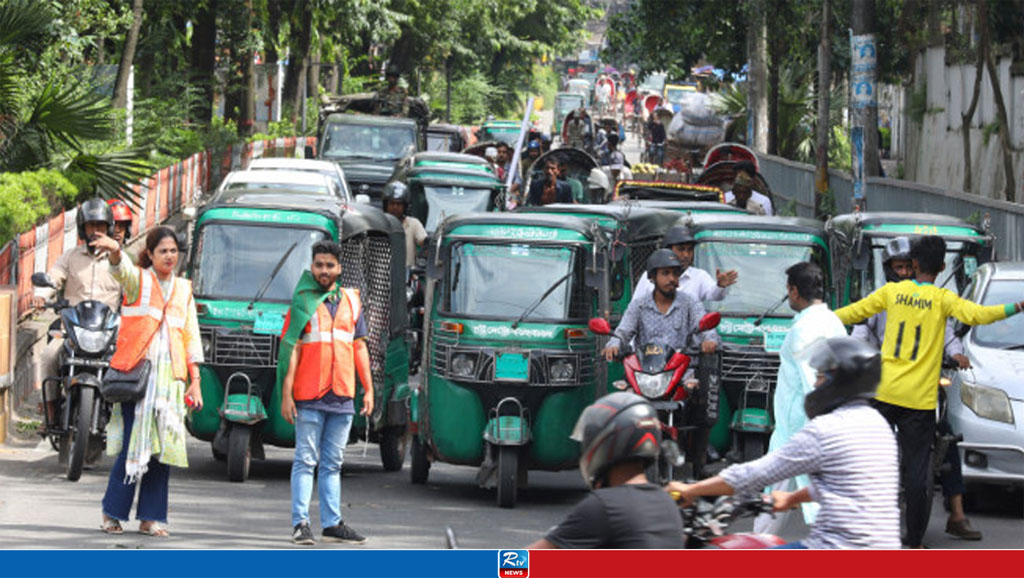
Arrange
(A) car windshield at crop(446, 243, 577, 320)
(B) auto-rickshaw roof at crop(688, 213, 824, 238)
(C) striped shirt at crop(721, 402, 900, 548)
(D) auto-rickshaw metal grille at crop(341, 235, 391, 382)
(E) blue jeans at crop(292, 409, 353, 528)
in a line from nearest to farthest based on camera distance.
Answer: (C) striped shirt at crop(721, 402, 900, 548), (E) blue jeans at crop(292, 409, 353, 528), (A) car windshield at crop(446, 243, 577, 320), (D) auto-rickshaw metal grille at crop(341, 235, 391, 382), (B) auto-rickshaw roof at crop(688, 213, 824, 238)

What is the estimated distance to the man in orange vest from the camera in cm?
1029

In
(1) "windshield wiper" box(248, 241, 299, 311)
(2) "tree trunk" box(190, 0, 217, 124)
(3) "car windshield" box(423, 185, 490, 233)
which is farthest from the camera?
(2) "tree trunk" box(190, 0, 217, 124)

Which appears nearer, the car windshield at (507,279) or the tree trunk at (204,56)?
the car windshield at (507,279)

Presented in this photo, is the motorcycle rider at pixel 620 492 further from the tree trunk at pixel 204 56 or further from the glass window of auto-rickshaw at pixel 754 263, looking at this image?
the tree trunk at pixel 204 56

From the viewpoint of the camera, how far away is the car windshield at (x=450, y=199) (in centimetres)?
2428

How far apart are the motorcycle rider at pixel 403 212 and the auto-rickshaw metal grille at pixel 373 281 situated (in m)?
3.80

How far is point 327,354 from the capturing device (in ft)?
34.1

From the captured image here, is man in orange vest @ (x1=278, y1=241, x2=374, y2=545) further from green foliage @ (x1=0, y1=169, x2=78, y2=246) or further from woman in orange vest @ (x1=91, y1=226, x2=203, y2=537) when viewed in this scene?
green foliage @ (x1=0, y1=169, x2=78, y2=246)

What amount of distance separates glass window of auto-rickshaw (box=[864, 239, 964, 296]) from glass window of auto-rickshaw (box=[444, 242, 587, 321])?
11.6ft

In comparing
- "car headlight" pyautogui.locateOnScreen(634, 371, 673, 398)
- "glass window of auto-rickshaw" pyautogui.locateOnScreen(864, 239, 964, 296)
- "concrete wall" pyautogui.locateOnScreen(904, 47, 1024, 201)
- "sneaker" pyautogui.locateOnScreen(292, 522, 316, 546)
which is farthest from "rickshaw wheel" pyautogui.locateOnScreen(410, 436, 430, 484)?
"concrete wall" pyautogui.locateOnScreen(904, 47, 1024, 201)

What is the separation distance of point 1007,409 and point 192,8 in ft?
82.2

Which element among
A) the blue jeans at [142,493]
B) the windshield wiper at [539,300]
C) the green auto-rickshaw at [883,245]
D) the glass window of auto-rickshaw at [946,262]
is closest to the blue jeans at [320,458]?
the blue jeans at [142,493]
